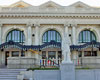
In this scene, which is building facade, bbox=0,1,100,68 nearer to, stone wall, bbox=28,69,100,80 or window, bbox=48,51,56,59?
window, bbox=48,51,56,59

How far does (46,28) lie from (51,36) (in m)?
2.02

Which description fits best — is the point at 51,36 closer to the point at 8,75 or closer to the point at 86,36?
the point at 86,36

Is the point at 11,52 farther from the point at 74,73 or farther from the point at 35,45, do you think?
the point at 74,73

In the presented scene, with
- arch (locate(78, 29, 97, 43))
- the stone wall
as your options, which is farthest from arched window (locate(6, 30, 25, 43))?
the stone wall

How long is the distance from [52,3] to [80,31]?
27.1ft

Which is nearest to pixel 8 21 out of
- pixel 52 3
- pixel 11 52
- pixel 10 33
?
pixel 10 33

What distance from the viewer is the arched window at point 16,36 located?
35.3 metres

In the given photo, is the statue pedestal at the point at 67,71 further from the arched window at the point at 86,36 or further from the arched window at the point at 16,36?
the arched window at the point at 16,36

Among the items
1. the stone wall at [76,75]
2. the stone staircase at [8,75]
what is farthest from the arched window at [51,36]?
the stone wall at [76,75]

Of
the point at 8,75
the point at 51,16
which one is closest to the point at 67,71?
the point at 8,75

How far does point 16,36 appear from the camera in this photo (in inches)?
1400

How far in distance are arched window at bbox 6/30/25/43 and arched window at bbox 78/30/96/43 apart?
1179 cm

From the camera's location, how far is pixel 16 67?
72.7ft

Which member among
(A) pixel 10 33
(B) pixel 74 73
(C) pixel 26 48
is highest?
(A) pixel 10 33
